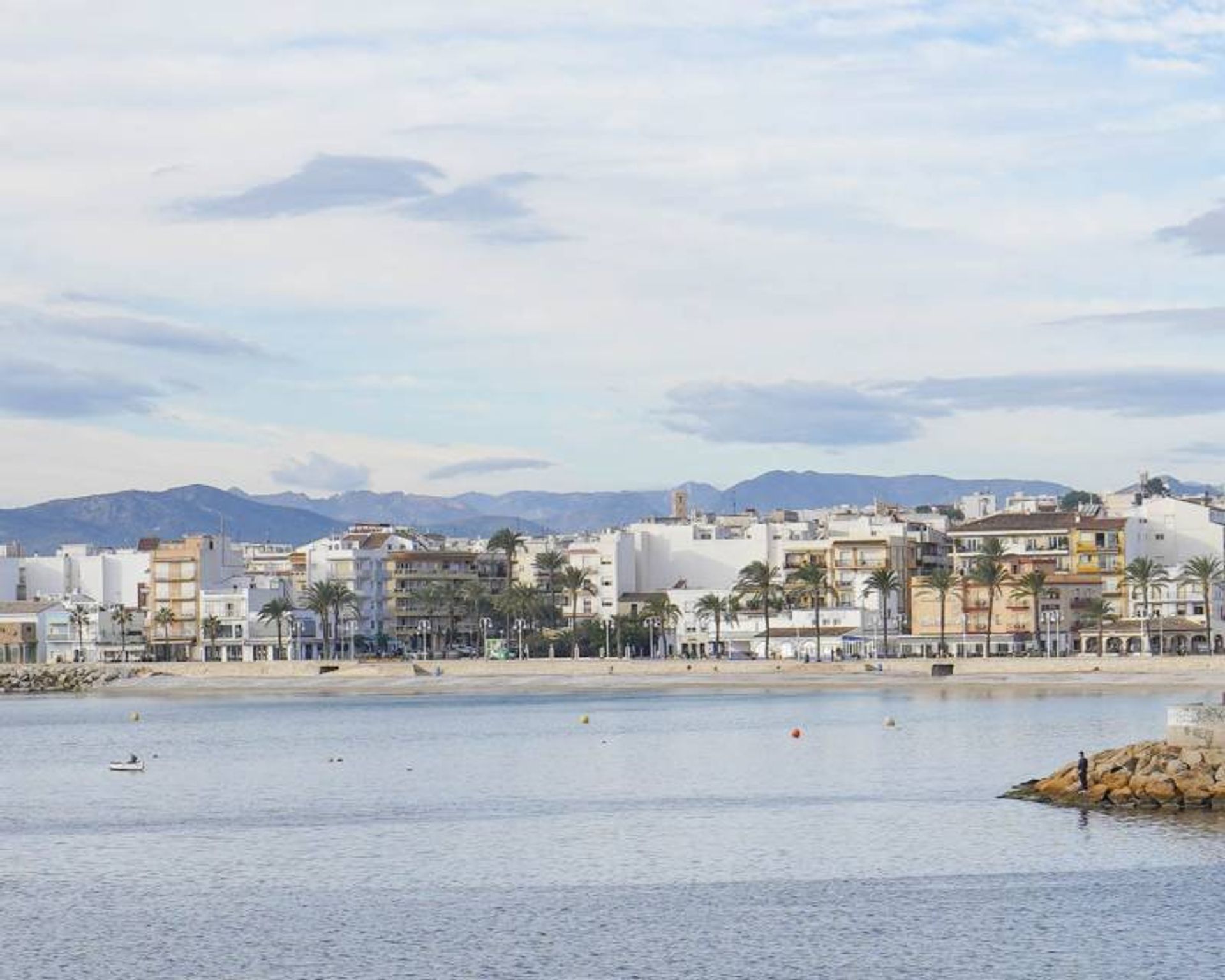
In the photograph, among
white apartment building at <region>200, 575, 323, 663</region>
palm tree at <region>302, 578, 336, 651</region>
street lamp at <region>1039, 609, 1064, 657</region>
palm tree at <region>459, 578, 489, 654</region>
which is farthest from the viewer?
white apartment building at <region>200, 575, 323, 663</region>

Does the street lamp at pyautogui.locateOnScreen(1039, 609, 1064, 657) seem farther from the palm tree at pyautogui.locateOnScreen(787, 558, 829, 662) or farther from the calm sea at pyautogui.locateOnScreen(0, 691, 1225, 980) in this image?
the calm sea at pyautogui.locateOnScreen(0, 691, 1225, 980)

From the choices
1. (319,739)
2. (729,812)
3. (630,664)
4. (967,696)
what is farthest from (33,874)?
(630,664)

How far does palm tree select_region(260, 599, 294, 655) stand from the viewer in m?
183

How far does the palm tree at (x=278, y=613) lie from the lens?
183250 millimetres

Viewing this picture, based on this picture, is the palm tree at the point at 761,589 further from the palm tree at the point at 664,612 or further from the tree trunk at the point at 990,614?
the tree trunk at the point at 990,614

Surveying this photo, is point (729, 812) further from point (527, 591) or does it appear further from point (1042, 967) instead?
point (527, 591)

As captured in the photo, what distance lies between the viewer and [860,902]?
44156 millimetres

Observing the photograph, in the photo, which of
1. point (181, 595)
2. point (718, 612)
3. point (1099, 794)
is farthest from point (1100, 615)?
point (1099, 794)

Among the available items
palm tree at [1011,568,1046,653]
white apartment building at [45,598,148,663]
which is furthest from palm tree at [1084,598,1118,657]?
white apartment building at [45,598,148,663]

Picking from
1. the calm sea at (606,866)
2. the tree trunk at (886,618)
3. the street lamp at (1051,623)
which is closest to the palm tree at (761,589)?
the tree trunk at (886,618)

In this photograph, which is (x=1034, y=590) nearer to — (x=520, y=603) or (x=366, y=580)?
(x=520, y=603)

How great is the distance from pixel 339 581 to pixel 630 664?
43.5 metres

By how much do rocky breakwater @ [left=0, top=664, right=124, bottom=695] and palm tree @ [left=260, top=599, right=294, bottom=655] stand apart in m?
13.1

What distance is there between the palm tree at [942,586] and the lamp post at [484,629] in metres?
39.6
